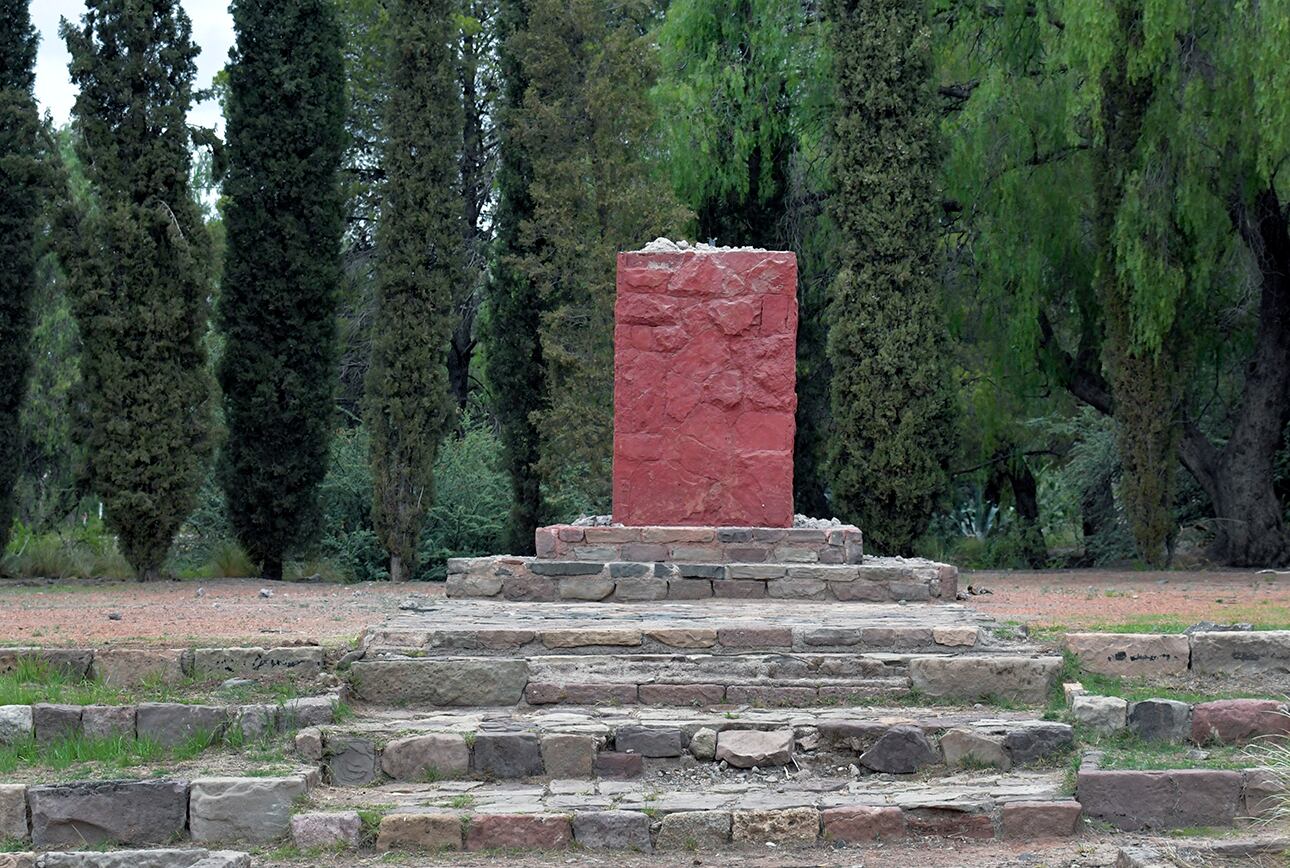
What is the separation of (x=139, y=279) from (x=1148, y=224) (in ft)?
33.2

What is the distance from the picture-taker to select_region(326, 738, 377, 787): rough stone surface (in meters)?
7.07

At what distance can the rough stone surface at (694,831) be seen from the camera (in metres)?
6.43

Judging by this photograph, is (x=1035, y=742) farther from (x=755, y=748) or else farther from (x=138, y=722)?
(x=138, y=722)

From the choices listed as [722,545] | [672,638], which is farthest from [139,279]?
[672,638]

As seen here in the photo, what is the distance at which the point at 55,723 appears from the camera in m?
7.31

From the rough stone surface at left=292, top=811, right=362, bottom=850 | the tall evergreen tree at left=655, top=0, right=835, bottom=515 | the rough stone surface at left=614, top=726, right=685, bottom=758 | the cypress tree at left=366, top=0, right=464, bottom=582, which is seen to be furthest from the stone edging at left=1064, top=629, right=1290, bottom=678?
the tall evergreen tree at left=655, top=0, right=835, bottom=515

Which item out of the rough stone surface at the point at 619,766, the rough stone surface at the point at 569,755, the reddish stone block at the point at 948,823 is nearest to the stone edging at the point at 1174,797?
the reddish stone block at the point at 948,823

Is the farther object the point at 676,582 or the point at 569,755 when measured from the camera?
the point at 676,582

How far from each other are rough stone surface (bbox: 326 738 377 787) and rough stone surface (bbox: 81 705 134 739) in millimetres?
987

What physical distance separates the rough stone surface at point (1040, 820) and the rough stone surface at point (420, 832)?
90.3 inches

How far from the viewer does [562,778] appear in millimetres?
7074

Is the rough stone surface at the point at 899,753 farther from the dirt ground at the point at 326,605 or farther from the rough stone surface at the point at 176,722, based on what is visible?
the rough stone surface at the point at 176,722

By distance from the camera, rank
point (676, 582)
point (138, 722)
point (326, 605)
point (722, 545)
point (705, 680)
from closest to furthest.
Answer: point (138, 722) < point (705, 680) < point (676, 582) < point (722, 545) < point (326, 605)

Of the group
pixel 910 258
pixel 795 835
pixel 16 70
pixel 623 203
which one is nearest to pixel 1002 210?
pixel 910 258
